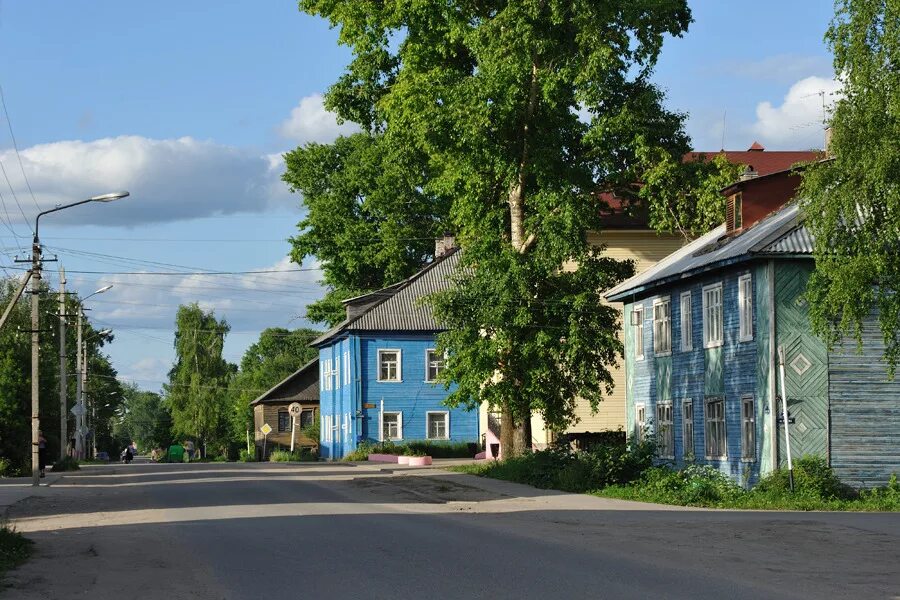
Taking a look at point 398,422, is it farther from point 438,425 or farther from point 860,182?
point 860,182

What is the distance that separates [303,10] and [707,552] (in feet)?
90.5

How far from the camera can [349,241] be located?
63.2m

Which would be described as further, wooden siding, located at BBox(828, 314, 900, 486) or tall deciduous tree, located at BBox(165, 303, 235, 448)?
tall deciduous tree, located at BBox(165, 303, 235, 448)

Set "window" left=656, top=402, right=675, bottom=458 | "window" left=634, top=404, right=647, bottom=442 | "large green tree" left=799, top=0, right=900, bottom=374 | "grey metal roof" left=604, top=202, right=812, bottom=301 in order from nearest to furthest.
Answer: "large green tree" left=799, top=0, right=900, bottom=374 < "grey metal roof" left=604, top=202, right=812, bottom=301 < "window" left=656, top=402, right=675, bottom=458 < "window" left=634, top=404, right=647, bottom=442

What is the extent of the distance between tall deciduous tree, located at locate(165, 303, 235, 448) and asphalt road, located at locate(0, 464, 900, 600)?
266 ft

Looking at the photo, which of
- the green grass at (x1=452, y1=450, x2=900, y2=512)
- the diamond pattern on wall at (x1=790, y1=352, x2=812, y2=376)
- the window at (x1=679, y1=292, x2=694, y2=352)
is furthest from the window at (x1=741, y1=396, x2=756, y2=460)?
the window at (x1=679, y1=292, x2=694, y2=352)

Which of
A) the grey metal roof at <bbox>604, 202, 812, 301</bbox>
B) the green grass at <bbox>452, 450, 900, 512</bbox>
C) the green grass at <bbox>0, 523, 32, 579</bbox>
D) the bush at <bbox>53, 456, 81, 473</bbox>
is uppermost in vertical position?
the grey metal roof at <bbox>604, 202, 812, 301</bbox>

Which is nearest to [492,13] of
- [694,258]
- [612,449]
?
[694,258]

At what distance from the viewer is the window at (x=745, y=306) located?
30.1 m

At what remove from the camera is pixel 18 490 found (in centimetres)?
3394

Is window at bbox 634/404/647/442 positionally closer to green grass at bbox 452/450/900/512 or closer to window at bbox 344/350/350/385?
green grass at bbox 452/450/900/512

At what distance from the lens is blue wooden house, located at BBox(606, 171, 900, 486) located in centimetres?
2841

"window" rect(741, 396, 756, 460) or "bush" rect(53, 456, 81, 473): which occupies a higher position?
"window" rect(741, 396, 756, 460)

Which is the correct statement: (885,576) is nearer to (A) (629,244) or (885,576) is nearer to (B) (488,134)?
(B) (488,134)
